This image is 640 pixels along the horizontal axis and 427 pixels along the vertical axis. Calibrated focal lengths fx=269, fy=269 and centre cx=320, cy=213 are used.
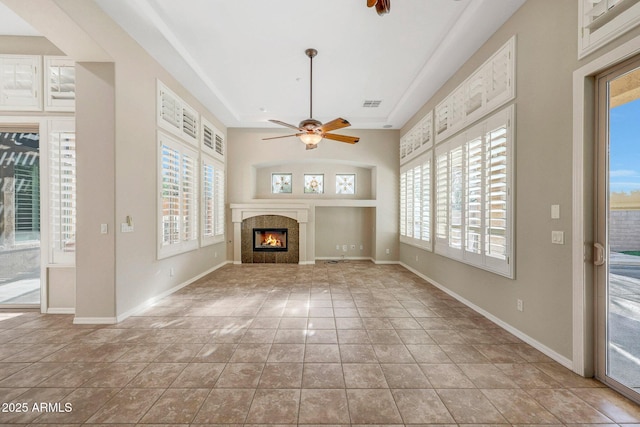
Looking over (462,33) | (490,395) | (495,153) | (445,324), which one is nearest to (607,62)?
(495,153)

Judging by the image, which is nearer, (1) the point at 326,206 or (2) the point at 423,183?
(2) the point at 423,183

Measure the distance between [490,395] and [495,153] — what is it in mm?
2547

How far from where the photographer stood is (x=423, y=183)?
5.41 metres

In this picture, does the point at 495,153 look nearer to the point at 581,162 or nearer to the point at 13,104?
the point at 581,162

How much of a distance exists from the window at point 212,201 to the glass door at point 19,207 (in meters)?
2.45

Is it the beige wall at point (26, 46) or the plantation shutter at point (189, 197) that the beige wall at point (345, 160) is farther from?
the beige wall at point (26, 46)

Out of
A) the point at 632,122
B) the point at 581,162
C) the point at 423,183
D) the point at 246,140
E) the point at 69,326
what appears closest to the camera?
the point at 632,122

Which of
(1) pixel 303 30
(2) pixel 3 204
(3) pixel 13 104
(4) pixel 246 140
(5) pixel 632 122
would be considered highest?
(1) pixel 303 30

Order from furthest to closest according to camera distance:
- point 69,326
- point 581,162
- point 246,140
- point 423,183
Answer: point 246,140 → point 423,183 → point 69,326 → point 581,162

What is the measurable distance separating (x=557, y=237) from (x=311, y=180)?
598 cm

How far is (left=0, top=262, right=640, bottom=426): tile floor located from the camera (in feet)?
5.87

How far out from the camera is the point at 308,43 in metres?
3.70

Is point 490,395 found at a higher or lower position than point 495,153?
lower

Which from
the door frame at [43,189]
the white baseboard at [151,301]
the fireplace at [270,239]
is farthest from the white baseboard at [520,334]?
the door frame at [43,189]
